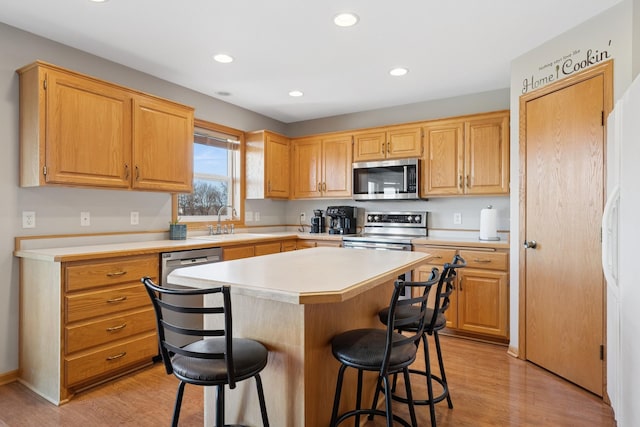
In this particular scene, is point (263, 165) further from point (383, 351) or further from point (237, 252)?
point (383, 351)

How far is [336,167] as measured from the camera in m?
4.55

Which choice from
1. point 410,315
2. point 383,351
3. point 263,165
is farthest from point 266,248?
point 383,351

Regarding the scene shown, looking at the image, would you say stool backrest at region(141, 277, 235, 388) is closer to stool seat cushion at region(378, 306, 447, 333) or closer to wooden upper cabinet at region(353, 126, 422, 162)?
stool seat cushion at region(378, 306, 447, 333)

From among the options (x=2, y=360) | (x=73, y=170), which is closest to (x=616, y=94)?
(x=73, y=170)

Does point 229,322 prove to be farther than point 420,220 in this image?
No

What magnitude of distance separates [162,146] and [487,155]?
3006 mm

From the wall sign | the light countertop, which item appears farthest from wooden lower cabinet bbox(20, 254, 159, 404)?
the wall sign

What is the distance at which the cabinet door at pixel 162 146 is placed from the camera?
9.78ft

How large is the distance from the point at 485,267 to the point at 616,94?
1624mm

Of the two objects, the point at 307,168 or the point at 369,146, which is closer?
the point at 369,146

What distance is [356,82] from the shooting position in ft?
12.0

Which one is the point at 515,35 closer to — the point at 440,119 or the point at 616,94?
the point at 616,94

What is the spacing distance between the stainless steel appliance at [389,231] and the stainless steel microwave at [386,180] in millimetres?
323

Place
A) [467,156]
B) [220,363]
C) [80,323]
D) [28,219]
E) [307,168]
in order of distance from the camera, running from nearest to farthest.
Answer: [220,363], [80,323], [28,219], [467,156], [307,168]
